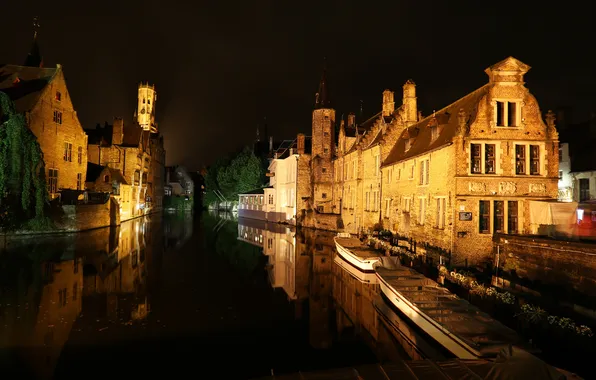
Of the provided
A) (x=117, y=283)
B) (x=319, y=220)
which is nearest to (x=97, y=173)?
(x=319, y=220)

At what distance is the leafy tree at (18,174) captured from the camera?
32875 millimetres

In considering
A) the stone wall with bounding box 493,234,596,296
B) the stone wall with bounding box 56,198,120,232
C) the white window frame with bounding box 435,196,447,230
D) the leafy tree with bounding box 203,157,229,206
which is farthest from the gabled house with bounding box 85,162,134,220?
the stone wall with bounding box 493,234,596,296

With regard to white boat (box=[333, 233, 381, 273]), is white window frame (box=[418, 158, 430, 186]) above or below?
above

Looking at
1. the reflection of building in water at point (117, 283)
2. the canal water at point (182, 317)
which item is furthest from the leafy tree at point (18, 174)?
the reflection of building in water at point (117, 283)

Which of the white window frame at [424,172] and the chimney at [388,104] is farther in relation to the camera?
the chimney at [388,104]

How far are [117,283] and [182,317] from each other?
666cm

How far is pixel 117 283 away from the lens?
65.7 feet

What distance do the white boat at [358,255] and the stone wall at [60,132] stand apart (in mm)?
33163

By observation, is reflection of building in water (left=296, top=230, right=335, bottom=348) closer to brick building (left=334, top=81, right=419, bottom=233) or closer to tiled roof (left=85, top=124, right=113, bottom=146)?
brick building (left=334, top=81, right=419, bottom=233)

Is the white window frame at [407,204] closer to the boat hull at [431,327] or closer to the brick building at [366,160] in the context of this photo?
the brick building at [366,160]

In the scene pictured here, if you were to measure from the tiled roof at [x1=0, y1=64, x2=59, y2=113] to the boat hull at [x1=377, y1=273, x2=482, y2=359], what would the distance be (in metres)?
41.5

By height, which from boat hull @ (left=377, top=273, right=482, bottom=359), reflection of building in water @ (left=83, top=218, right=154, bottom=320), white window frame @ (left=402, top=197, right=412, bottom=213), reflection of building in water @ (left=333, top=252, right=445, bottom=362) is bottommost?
reflection of building in water @ (left=333, top=252, right=445, bottom=362)

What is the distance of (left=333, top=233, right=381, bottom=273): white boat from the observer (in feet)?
73.8

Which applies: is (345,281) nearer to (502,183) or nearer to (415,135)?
(502,183)
